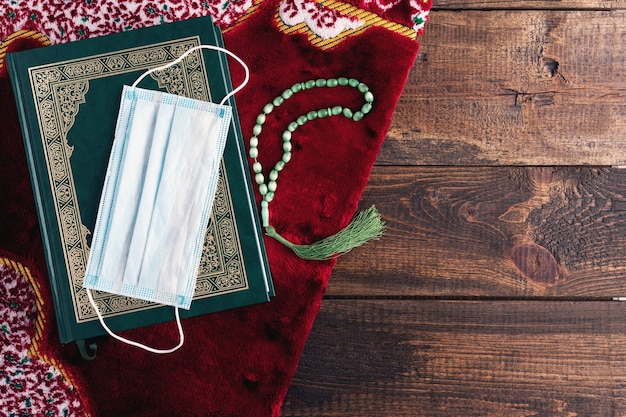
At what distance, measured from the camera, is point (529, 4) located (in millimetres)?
946

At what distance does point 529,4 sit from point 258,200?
586mm

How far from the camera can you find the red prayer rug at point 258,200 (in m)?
0.92

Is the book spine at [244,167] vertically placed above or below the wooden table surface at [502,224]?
below

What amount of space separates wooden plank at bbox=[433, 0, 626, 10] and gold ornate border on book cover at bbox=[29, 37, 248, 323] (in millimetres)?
449

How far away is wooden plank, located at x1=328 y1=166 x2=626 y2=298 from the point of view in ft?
3.08

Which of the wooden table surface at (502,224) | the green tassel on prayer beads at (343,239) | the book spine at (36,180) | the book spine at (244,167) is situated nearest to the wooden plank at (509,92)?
the wooden table surface at (502,224)

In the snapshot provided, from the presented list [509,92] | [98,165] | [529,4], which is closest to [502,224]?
[509,92]

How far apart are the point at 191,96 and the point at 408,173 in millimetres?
388

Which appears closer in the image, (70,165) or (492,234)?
(70,165)

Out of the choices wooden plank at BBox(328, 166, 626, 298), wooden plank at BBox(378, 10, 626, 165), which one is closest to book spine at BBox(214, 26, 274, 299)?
wooden plank at BBox(328, 166, 626, 298)

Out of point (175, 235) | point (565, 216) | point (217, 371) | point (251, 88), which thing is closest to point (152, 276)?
point (175, 235)

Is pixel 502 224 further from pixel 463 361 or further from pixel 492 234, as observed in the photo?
pixel 463 361

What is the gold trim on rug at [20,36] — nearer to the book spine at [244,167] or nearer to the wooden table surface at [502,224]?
the book spine at [244,167]

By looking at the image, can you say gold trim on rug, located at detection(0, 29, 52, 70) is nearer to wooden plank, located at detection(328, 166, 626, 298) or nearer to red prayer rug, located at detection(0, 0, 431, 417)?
red prayer rug, located at detection(0, 0, 431, 417)
